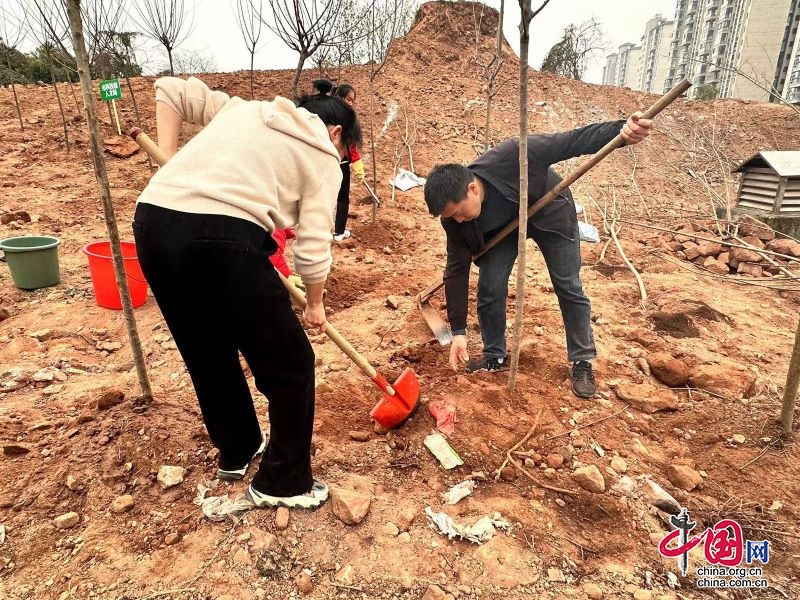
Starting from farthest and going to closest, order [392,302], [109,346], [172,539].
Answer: [392,302] → [109,346] → [172,539]

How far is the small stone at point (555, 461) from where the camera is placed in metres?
2.20

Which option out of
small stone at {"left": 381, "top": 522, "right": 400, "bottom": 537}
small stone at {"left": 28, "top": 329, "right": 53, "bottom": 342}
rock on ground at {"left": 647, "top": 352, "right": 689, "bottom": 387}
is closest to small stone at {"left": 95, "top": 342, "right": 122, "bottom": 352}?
small stone at {"left": 28, "top": 329, "right": 53, "bottom": 342}

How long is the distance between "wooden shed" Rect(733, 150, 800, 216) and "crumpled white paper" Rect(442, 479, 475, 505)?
5.41m

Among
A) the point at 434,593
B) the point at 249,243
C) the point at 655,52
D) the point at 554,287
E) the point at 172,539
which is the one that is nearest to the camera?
the point at 249,243

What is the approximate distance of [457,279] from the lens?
2727 millimetres

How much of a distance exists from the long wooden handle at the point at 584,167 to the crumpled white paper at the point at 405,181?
5031 mm

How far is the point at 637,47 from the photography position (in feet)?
252

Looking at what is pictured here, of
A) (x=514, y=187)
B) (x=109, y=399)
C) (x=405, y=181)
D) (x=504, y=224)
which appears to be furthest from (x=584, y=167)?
(x=405, y=181)

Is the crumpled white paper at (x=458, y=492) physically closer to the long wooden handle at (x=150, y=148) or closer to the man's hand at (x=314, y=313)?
the man's hand at (x=314, y=313)

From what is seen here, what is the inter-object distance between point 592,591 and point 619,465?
699 mm

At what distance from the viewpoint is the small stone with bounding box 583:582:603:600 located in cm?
163

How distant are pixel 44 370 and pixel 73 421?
32.1 inches

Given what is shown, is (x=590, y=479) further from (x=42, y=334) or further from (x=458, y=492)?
(x=42, y=334)

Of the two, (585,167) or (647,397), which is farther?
(647,397)
